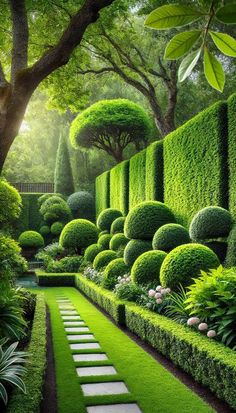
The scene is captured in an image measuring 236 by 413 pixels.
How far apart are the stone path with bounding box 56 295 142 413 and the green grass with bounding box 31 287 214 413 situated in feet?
0.21

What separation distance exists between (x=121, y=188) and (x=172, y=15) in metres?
17.6

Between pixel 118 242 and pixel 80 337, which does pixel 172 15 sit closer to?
pixel 80 337

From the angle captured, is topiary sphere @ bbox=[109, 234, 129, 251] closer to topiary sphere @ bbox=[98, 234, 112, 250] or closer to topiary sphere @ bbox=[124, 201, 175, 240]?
→ topiary sphere @ bbox=[98, 234, 112, 250]

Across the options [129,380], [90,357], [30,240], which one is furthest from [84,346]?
[30,240]

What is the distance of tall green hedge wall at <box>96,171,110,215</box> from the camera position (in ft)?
73.2

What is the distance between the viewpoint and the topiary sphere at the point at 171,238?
9961mm

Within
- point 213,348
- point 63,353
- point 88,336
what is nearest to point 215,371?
point 213,348

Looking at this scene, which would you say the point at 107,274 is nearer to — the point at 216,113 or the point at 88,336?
the point at 88,336

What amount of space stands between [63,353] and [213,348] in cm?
271

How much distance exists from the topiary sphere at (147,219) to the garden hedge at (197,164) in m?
0.51

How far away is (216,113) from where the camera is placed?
9.72 metres

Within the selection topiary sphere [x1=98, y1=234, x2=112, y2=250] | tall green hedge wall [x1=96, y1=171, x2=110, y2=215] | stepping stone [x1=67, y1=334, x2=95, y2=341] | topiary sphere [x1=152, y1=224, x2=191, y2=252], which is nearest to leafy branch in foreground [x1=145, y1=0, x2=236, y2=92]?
stepping stone [x1=67, y1=334, x2=95, y2=341]

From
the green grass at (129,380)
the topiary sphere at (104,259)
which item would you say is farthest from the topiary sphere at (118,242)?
the green grass at (129,380)

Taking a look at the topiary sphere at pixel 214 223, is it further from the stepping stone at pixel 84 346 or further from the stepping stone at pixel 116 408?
the stepping stone at pixel 116 408
